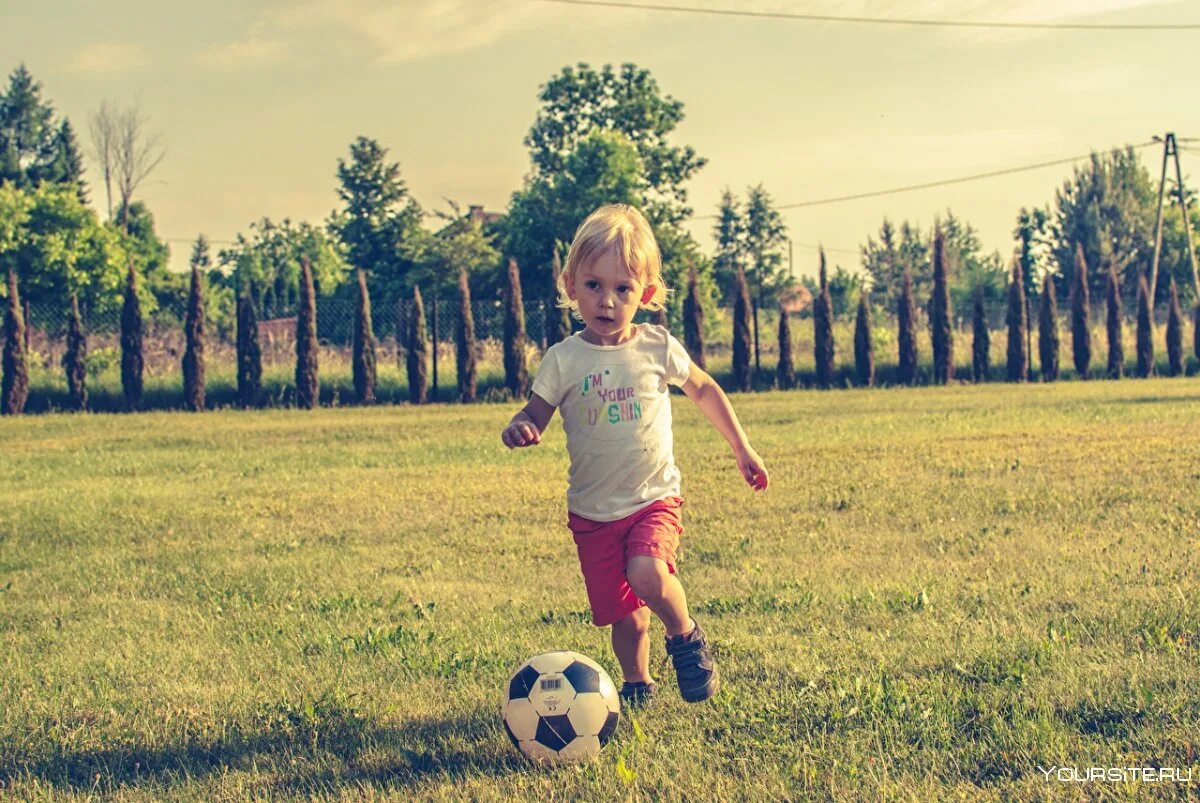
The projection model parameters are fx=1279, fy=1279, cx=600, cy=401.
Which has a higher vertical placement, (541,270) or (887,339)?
(541,270)

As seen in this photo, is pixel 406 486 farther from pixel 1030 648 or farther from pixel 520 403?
pixel 520 403

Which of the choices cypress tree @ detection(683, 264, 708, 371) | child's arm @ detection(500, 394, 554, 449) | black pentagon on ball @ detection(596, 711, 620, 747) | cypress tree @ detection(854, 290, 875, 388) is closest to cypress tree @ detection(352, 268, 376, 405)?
cypress tree @ detection(683, 264, 708, 371)

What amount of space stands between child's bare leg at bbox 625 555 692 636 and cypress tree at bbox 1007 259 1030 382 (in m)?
36.7

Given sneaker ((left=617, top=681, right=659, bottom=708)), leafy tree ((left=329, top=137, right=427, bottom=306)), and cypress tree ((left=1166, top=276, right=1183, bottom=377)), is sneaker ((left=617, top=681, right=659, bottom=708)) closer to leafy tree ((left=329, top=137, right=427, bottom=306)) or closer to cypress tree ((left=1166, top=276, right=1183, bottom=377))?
cypress tree ((left=1166, top=276, right=1183, bottom=377))

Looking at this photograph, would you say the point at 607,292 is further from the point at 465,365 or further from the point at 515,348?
the point at 515,348

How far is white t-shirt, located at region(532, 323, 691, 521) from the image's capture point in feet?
16.0

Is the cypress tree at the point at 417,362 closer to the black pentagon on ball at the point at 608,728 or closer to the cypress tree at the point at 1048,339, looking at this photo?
the cypress tree at the point at 1048,339

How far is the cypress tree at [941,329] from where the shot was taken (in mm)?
38344

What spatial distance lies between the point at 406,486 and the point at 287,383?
68.6 ft

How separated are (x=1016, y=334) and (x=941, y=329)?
272cm

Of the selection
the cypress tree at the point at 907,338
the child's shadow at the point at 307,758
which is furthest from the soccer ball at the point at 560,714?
the cypress tree at the point at 907,338

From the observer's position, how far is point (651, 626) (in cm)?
666

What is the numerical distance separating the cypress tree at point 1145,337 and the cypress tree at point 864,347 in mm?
10220

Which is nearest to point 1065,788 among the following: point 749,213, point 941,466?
point 941,466
